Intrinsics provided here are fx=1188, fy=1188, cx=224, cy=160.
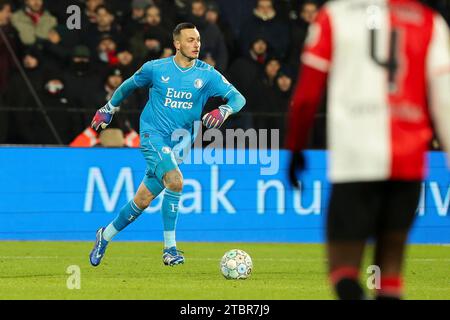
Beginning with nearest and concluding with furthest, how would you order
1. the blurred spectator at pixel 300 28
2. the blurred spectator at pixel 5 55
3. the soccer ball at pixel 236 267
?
the soccer ball at pixel 236 267, the blurred spectator at pixel 5 55, the blurred spectator at pixel 300 28

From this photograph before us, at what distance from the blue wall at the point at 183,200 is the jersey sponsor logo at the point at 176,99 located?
3488 millimetres

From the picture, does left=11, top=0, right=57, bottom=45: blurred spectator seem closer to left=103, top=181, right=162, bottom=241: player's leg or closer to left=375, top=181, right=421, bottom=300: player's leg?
left=103, top=181, right=162, bottom=241: player's leg

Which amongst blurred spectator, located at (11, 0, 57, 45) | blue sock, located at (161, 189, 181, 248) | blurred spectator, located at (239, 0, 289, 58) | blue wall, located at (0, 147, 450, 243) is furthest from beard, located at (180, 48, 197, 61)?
blurred spectator, located at (239, 0, 289, 58)

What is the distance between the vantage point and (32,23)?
16.5 metres

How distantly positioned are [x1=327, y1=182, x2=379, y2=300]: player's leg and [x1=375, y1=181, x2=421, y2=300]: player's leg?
3.1 inches

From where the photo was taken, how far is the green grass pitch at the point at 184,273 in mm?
9117

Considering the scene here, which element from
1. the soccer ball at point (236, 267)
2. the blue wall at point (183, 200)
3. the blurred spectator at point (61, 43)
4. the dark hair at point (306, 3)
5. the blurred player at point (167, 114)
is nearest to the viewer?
the soccer ball at point (236, 267)

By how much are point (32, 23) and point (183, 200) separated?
343 centimetres

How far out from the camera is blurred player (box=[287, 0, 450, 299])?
17.5ft

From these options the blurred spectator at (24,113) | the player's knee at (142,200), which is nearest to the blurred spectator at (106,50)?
the blurred spectator at (24,113)

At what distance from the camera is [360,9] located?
536cm

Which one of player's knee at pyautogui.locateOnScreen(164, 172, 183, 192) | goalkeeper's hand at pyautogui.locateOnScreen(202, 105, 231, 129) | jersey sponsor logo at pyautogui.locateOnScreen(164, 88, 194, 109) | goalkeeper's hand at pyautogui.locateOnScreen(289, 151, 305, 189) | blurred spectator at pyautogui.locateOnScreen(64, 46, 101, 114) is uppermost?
blurred spectator at pyautogui.locateOnScreen(64, 46, 101, 114)

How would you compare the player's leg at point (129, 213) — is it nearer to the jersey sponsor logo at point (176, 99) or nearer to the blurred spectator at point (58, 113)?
the jersey sponsor logo at point (176, 99)
